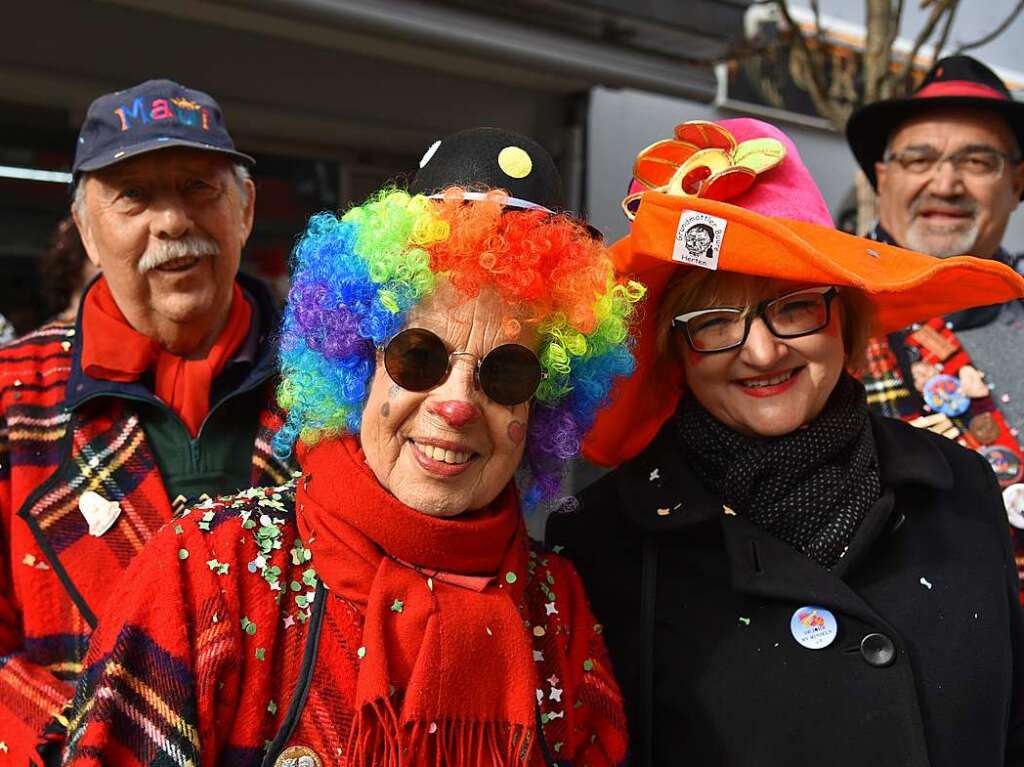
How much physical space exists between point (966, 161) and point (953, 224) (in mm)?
214

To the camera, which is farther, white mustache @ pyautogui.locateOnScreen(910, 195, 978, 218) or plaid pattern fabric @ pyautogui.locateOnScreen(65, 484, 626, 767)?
white mustache @ pyautogui.locateOnScreen(910, 195, 978, 218)

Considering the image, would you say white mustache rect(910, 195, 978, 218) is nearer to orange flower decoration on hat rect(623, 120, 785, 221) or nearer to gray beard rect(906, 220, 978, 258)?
gray beard rect(906, 220, 978, 258)

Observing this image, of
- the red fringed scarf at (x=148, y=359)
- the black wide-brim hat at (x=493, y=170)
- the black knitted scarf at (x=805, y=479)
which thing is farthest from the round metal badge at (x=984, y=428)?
the red fringed scarf at (x=148, y=359)

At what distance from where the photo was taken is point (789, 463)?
2148mm

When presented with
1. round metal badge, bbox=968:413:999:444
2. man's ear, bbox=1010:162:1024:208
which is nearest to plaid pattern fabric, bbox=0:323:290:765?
round metal badge, bbox=968:413:999:444

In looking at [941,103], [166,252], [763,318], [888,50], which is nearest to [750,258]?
[763,318]

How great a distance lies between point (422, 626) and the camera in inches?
64.6

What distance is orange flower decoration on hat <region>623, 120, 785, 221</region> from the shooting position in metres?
2.09

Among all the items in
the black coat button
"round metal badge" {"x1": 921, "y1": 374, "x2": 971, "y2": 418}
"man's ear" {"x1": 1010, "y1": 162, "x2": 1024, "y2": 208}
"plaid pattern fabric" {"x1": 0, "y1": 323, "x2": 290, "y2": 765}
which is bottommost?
the black coat button

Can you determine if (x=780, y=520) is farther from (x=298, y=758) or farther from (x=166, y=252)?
(x=166, y=252)

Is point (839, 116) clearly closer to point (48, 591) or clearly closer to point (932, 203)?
point (932, 203)

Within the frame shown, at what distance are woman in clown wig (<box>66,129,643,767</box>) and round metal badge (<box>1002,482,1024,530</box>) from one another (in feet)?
4.51

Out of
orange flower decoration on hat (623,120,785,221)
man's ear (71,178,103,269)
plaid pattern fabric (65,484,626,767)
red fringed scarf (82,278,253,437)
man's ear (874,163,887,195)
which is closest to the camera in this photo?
plaid pattern fabric (65,484,626,767)

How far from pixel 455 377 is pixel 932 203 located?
7.00 feet
